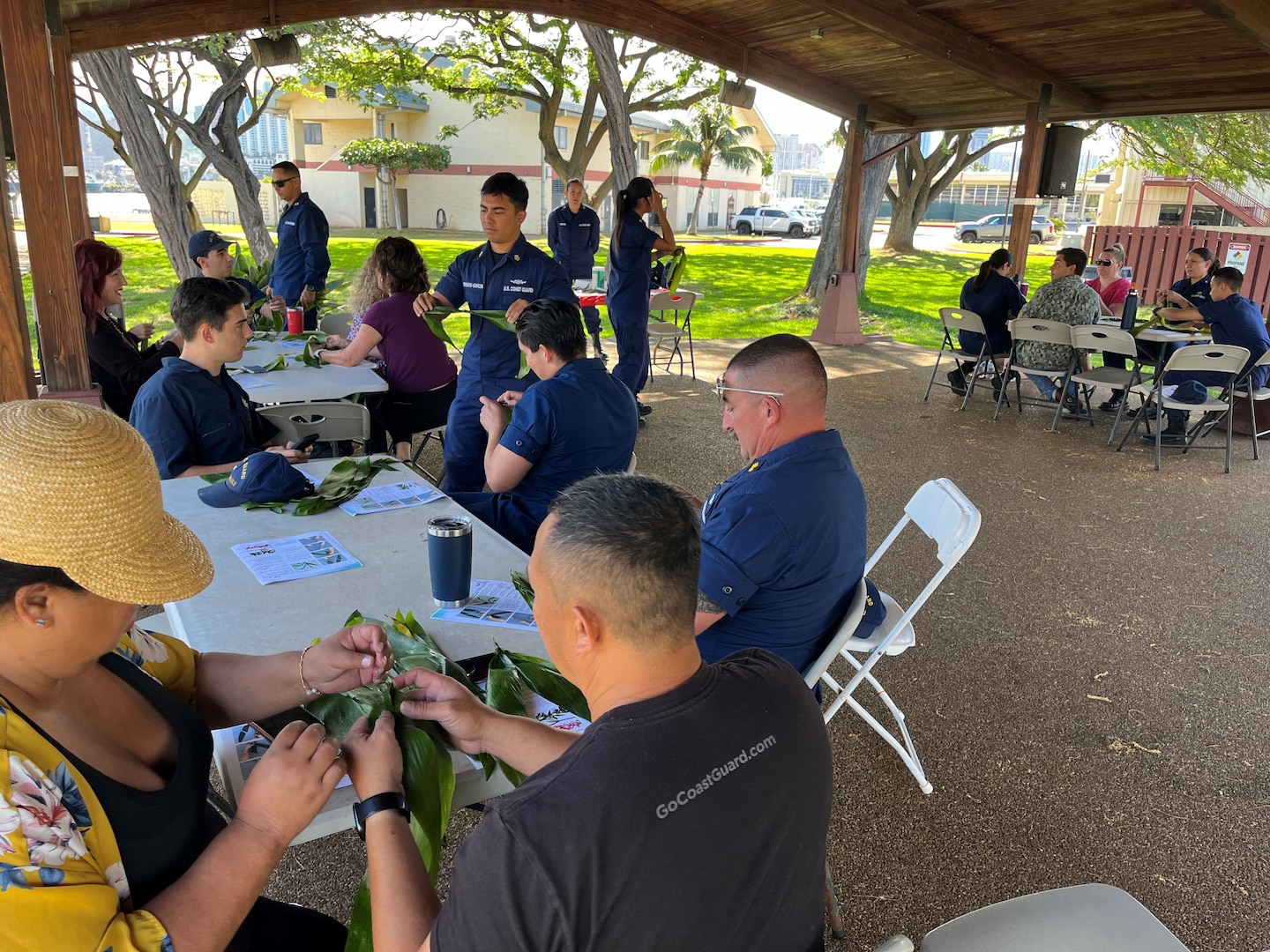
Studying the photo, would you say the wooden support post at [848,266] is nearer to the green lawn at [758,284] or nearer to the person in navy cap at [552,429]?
the green lawn at [758,284]

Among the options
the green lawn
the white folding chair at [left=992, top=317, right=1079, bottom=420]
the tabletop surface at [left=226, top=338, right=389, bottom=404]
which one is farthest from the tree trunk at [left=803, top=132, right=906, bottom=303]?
the tabletop surface at [left=226, top=338, right=389, bottom=404]

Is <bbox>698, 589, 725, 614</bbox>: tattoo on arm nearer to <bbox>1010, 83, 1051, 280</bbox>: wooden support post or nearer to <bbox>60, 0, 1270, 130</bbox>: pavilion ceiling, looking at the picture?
<bbox>60, 0, 1270, 130</bbox>: pavilion ceiling

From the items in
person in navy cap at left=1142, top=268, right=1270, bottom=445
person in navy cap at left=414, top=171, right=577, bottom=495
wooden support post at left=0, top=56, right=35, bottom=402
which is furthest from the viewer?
person in navy cap at left=1142, top=268, right=1270, bottom=445

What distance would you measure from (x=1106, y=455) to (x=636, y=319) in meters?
3.84

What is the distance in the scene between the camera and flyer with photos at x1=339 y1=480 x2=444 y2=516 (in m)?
2.72

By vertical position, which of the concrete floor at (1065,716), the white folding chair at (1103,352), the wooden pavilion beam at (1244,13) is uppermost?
the wooden pavilion beam at (1244,13)

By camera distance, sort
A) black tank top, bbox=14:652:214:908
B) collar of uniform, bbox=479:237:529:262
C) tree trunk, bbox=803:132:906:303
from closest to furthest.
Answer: black tank top, bbox=14:652:214:908 → collar of uniform, bbox=479:237:529:262 → tree trunk, bbox=803:132:906:303

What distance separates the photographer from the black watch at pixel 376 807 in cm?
125

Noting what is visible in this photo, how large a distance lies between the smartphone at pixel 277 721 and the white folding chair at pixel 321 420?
2.34 m

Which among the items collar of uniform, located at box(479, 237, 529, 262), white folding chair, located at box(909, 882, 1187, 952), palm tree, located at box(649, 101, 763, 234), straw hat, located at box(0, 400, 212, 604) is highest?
palm tree, located at box(649, 101, 763, 234)

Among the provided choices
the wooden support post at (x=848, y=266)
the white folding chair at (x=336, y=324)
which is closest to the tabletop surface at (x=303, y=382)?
the white folding chair at (x=336, y=324)

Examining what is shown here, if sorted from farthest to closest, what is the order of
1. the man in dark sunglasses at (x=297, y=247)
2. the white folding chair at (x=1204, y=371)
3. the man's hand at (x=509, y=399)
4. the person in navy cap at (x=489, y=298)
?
the man in dark sunglasses at (x=297, y=247) < the white folding chair at (x=1204, y=371) < the person in navy cap at (x=489, y=298) < the man's hand at (x=509, y=399)

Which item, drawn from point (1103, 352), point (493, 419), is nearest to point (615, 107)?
point (1103, 352)

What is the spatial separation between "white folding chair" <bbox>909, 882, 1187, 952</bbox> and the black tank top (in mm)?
1199
